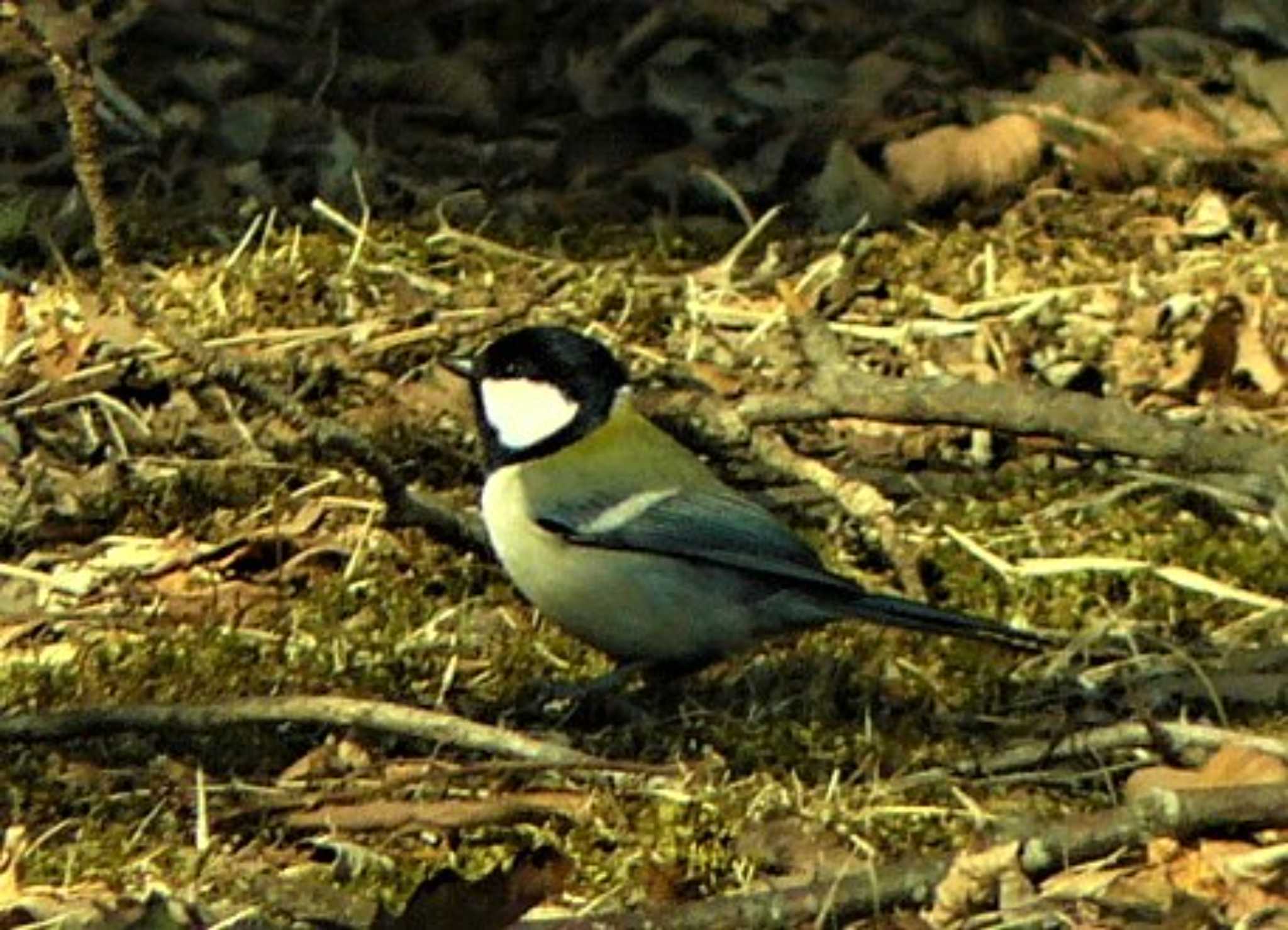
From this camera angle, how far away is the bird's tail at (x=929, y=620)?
14.1ft

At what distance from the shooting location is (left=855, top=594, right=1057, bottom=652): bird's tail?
170 inches

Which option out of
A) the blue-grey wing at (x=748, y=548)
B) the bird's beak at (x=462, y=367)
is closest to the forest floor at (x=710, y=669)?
the blue-grey wing at (x=748, y=548)

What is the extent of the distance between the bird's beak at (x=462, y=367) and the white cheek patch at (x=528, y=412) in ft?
0.32

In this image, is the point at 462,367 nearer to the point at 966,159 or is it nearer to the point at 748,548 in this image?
the point at 748,548

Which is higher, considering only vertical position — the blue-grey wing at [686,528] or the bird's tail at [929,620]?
the blue-grey wing at [686,528]

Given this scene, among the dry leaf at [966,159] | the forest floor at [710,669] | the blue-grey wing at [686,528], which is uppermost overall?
the blue-grey wing at [686,528]

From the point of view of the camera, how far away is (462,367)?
4.89m

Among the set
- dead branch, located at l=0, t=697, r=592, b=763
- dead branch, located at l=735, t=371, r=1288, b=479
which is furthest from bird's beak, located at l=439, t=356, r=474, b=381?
dead branch, located at l=0, t=697, r=592, b=763

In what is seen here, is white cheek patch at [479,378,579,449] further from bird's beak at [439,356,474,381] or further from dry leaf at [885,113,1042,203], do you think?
dry leaf at [885,113,1042,203]

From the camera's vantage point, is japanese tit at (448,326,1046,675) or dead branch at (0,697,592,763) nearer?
dead branch at (0,697,592,763)

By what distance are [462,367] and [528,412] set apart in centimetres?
19

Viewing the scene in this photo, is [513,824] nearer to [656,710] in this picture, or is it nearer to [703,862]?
[703,862]

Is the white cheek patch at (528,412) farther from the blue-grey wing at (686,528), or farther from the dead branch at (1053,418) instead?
the dead branch at (1053,418)

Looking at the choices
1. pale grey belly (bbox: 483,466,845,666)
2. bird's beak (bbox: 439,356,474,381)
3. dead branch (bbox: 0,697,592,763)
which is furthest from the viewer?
bird's beak (bbox: 439,356,474,381)
